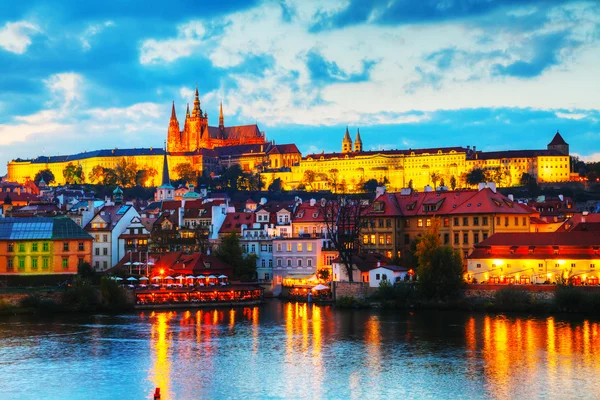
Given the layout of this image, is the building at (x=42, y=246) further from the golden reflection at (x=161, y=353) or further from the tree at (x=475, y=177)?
the tree at (x=475, y=177)

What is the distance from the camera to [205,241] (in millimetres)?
72375

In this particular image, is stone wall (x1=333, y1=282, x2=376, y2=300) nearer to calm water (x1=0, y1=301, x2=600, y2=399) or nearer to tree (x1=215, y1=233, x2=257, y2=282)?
calm water (x1=0, y1=301, x2=600, y2=399)

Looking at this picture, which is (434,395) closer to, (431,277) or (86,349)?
(86,349)

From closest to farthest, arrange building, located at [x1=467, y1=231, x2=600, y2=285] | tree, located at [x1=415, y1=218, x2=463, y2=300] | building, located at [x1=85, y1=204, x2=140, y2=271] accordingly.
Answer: tree, located at [x1=415, y1=218, x2=463, y2=300] → building, located at [x1=467, y1=231, x2=600, y2=285] → building, located at [x1=85, y1=204, x2=140, y2=271]

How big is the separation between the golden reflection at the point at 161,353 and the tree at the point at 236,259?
11.1 metres

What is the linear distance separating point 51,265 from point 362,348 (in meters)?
31.4

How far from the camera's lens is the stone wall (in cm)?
5891

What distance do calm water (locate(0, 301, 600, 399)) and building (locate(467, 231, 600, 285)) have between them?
254 inches

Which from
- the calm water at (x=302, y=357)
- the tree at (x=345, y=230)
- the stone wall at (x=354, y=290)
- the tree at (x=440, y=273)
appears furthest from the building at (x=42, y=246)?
the tree at (x=440, y=273)

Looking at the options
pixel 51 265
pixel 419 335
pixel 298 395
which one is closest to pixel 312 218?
pixel 51 265

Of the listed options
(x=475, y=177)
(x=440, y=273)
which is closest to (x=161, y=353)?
(x=440, y=273)

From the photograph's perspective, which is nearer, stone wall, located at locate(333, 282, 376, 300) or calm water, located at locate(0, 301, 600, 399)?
calm water, located at locate(0, 301, 600, 399)

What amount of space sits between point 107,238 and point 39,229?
7.21 m

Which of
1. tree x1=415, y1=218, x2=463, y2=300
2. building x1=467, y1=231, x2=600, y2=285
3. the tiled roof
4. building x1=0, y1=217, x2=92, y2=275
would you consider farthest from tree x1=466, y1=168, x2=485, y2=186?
tree x1=415, y1=218, x2=463, y2=300
